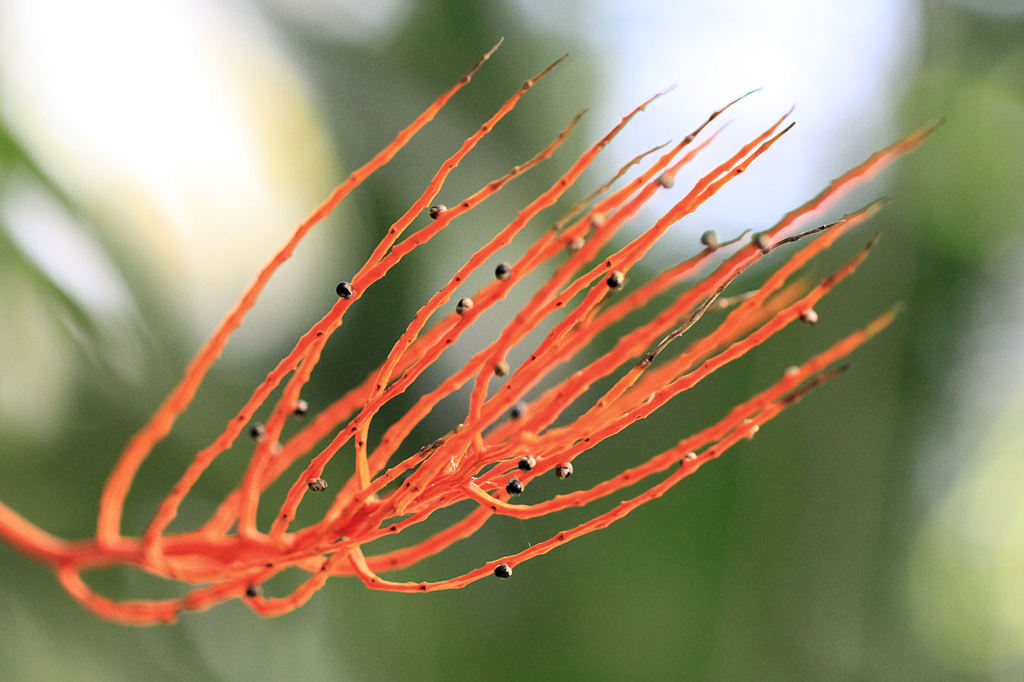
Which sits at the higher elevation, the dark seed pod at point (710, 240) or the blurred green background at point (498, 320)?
the blurred green background at point (498, 320)

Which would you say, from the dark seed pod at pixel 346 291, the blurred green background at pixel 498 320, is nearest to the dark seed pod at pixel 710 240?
the dark seed pod at pixel 346 291

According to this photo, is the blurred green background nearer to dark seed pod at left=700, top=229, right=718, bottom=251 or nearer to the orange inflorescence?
the orange inflorescence

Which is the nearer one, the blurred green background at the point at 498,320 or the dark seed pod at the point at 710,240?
the dark seed pod at the point at 710,240

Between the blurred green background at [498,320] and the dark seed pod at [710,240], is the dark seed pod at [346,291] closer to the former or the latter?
the dark seed pod at [710,240]

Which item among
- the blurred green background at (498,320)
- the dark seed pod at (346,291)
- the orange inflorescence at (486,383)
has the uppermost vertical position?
the blurred green background at (498,320)

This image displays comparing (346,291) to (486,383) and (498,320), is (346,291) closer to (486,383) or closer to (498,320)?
(486,383)

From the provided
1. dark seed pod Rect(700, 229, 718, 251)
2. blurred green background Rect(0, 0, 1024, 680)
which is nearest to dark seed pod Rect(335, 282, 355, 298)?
dark seed pod Rect(700, 229, 718, 251)

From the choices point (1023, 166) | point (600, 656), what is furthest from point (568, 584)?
point (1023, 166)

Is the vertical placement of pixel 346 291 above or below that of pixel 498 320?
below

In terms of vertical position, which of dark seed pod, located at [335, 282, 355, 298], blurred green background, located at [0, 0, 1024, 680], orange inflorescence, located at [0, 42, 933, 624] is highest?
blurred green background, located at [0, 0, 1024, 680]

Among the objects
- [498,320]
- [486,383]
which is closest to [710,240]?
[486,383]
